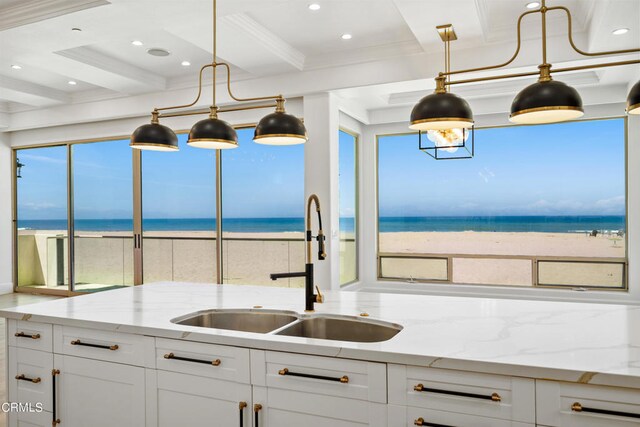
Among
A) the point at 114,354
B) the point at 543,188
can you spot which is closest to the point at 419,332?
the point at 114,354

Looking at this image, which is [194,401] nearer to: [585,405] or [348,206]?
[585,405]

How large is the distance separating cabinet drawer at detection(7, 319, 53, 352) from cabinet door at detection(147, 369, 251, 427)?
619 millimetres

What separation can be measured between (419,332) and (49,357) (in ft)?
5.67

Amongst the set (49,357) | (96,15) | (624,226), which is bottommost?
(49,357)

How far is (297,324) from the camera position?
216 centimetres

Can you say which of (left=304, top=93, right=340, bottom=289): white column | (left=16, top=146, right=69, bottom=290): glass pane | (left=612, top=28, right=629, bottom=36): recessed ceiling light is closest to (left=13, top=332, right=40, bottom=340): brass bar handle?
(left=304, top=93, right=340, bottom=289): white column

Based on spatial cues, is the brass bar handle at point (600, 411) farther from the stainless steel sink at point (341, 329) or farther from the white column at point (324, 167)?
the white column at point (324, 167)

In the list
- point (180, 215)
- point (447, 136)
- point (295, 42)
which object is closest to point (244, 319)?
point (447, 136)

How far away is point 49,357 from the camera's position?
7.28 feet

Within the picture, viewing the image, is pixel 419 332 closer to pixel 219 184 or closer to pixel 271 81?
pixel 271 81

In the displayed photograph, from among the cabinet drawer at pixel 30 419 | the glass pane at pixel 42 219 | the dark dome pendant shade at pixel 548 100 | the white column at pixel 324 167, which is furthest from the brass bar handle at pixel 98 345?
the glass pane at pixel 42 219

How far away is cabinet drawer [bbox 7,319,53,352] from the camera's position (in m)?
2.22

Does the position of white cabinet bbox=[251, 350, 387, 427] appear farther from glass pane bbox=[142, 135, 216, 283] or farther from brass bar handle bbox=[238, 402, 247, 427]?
glass pane bbox=[142, 135, 216, 283]

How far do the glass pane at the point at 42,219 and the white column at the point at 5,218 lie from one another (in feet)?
0.43
